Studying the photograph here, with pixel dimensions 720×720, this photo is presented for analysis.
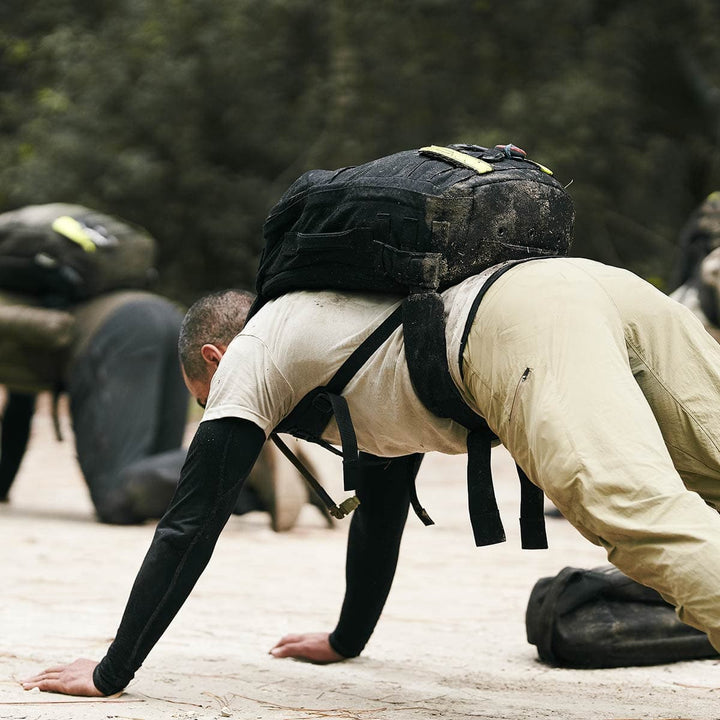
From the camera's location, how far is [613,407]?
258cm

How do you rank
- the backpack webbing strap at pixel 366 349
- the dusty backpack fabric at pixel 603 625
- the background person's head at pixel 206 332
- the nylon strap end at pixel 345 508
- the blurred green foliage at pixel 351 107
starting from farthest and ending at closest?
the blurred green foliage at pixel 351 107, the dusty backpack fabric at pixel 603 625, the background person's head at pixel 206 332, the nylon strap end at pixel 345 508, the backpack webbing strap at pixel 366 349

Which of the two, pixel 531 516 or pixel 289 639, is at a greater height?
pixel 531 516

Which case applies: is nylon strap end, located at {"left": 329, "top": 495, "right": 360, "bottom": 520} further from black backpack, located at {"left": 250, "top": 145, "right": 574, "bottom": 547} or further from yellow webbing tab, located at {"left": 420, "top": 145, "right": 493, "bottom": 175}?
yellow webbing tab, located at {"left": 420, "top": 145, "right": 493, "bottom": 175}

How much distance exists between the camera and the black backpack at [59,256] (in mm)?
7066

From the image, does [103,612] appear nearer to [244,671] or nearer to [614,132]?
[244,671]

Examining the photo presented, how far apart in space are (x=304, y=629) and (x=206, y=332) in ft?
4.66

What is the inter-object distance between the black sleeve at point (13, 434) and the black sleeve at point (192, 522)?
4.70 metres

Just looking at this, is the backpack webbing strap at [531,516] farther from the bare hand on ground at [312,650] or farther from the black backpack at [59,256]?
the black backpack at [59,256]

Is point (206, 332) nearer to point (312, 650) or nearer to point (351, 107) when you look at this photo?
point (312, 650)

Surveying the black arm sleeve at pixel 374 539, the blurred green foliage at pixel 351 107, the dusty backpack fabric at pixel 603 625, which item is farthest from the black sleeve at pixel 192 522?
the blurred green foliage at pixel 351 107

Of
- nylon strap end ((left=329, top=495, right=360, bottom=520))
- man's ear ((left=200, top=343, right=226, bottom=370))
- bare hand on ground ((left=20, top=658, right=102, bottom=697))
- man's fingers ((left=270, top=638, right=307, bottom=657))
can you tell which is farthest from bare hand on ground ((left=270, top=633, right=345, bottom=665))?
man's ear ((left=200, top=343, right=226, bottom=370))

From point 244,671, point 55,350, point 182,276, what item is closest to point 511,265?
point 244,671

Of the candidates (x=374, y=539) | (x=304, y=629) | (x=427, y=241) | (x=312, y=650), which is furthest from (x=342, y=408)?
(x=304, y=629)

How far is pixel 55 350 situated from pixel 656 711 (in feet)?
14.6
